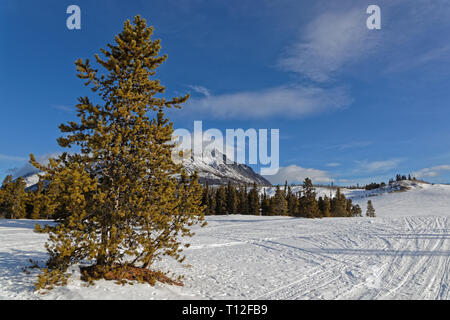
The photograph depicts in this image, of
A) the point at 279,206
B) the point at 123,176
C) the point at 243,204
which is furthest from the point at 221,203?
the point at 123,176

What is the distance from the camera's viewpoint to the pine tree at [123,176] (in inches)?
263

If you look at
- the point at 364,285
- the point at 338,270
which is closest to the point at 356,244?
the point at 338,270

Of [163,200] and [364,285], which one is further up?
[163,200]

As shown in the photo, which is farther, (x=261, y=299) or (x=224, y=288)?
(x=224, y=288)

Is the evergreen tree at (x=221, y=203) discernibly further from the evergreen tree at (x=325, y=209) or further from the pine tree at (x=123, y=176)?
the pine tree at (x=123, y=176)

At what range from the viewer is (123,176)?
729 centimetres

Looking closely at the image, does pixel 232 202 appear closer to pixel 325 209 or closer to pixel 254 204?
pixel 254 204

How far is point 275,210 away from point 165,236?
5654cm

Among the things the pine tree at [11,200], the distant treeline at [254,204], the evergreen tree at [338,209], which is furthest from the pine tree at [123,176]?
the evergreen tree at [338,209]

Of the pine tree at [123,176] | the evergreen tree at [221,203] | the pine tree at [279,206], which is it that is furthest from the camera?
the evergreen tree at [221,203]

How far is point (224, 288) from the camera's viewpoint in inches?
337

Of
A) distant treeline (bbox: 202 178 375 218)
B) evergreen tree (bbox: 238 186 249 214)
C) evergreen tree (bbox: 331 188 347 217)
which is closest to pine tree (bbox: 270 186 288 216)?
distant treeline (bbox: 202 178 375 218)
